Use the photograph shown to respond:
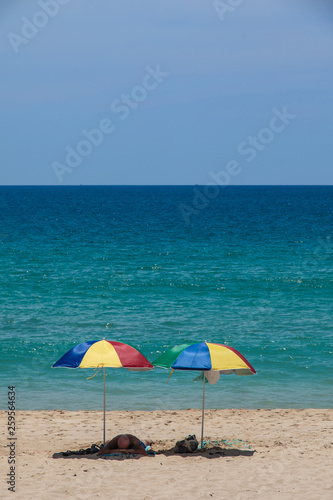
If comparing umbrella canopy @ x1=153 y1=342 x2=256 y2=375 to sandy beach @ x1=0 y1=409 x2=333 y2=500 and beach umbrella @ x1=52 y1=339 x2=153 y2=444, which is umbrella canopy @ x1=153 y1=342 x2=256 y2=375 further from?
sandy beach @ x1=0 y1=409 x2=333 y2=500

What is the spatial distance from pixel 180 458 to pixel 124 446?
1.03m

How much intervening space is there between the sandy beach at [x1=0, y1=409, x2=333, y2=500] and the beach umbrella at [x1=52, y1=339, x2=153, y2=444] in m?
1.73

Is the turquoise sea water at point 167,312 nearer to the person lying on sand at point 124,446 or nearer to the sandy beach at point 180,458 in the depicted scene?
the sandy beach at point 180,458

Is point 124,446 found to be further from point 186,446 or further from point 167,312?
point 167,312

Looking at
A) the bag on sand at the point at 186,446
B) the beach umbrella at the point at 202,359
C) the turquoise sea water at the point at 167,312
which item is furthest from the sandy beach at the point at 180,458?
the beach umbrella at the point at 202,359

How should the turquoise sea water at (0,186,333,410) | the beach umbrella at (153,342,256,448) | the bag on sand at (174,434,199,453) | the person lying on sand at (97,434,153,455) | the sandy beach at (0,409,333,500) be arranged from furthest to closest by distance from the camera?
the turquoise sea water at (0,186,333,410), the bag on sand at (174,434,199,453), the person lying on sand at (97,434,153,455), the beach umbrella at (153,342,256,448), the sandy beach at (0,409,333,500)

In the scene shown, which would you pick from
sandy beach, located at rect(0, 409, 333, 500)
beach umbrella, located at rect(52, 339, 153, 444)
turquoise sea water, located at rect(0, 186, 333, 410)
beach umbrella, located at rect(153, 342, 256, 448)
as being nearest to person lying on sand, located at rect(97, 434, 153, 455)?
sandy beach, located at rect(0, 409, 333, 500)

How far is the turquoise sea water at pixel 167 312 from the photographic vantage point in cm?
1648

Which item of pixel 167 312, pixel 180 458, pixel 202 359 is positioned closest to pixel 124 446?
pixel 180 458

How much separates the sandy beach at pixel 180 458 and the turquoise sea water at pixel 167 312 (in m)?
1.42

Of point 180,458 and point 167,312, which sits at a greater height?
point 167,312

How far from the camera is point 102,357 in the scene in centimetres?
1060

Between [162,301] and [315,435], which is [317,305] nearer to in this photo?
[162,301]

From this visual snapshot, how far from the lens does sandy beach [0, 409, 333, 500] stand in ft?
31.2
